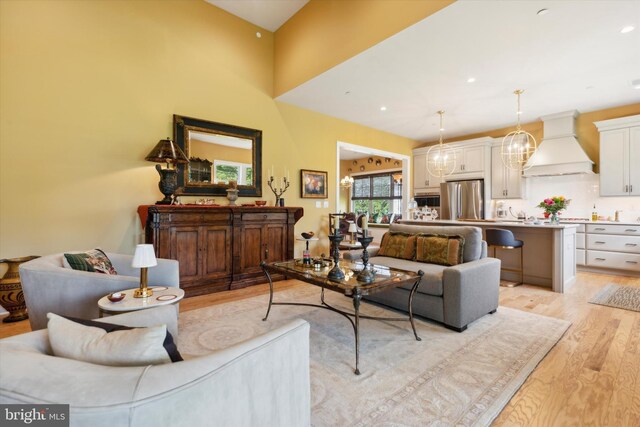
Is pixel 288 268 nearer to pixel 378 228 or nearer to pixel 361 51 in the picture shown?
pixel 361 51

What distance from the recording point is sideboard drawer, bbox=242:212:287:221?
14.0 ft

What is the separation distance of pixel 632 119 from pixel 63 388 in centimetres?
774

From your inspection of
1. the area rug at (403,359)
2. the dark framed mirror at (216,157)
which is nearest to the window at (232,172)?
the dark framed mirror at (216,157)

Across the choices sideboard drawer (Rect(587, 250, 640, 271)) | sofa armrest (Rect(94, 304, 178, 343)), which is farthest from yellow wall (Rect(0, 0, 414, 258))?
sideboard drawer (Rect(587, 250, 640, 271))

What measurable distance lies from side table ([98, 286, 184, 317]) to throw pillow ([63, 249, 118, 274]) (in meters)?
0.40

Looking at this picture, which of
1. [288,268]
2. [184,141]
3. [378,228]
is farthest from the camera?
[378,228]

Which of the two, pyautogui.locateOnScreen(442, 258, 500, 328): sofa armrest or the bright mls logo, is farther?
pyautogui.locateOnScreen(442, 258, 500, 328): sofa armrest

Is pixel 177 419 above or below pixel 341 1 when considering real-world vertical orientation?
below

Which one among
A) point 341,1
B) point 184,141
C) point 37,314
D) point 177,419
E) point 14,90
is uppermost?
point 341,1

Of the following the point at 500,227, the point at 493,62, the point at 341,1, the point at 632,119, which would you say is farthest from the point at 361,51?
the point at 632,119

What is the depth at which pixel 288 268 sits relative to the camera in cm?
279

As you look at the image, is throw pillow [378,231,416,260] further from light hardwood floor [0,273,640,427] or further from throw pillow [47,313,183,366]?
throw pillow [47,313,183,366]

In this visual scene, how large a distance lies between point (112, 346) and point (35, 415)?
0.65 feet

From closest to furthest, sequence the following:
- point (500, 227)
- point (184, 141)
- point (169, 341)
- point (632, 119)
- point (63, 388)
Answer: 1. point (63, 388)
2. point (169, 341)
3. point (184, 141)
4. point (500, 227)
5. point (632, 119)
